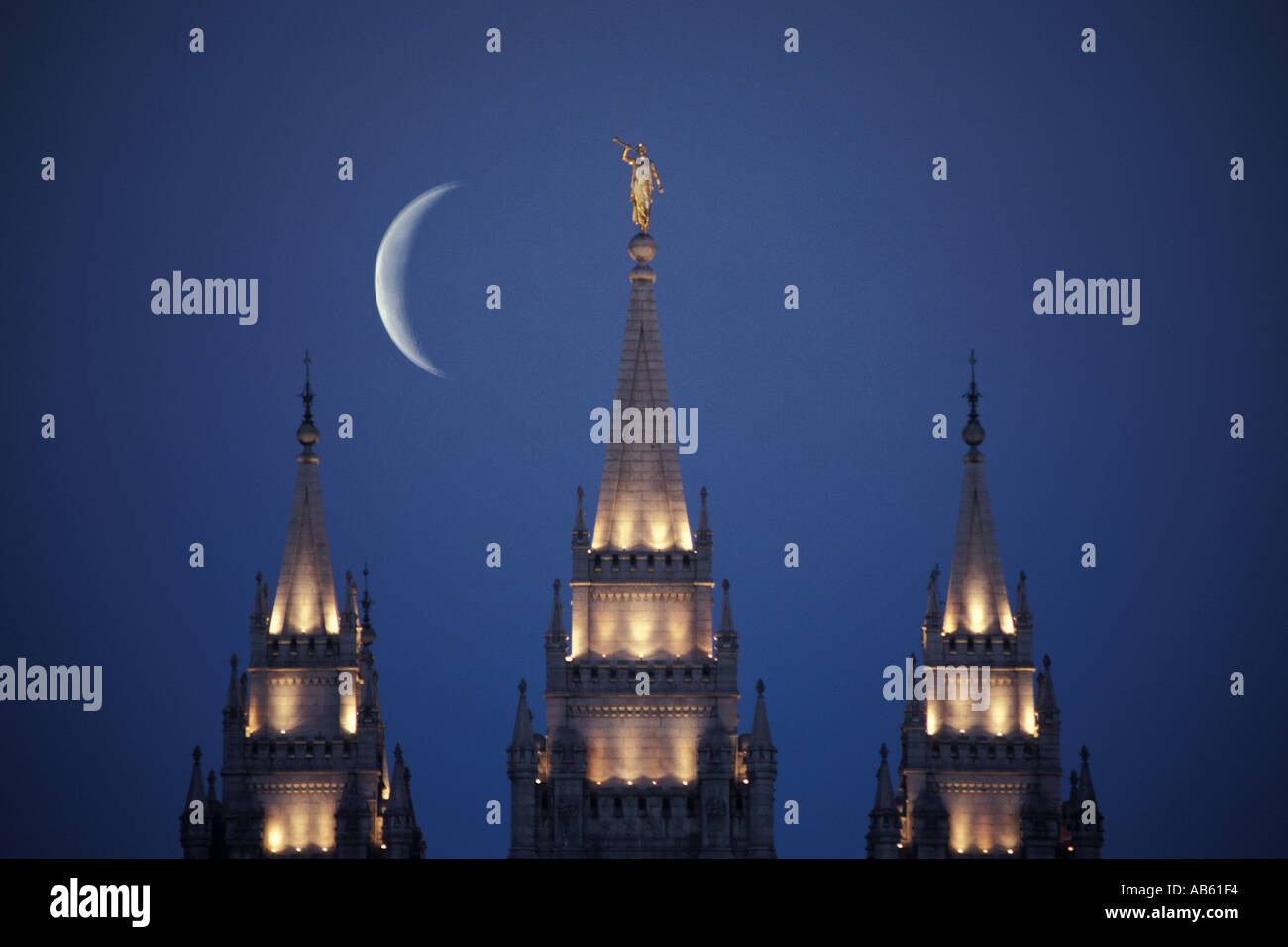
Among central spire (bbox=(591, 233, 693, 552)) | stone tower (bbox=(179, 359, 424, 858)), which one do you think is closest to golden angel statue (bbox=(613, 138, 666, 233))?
central spire (bbox=(591, 233, 693, 552))

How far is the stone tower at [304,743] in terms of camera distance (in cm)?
11056

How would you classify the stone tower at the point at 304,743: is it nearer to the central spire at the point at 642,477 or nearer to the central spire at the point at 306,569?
the central spire at the point at 306,569

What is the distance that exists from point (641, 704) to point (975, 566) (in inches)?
528

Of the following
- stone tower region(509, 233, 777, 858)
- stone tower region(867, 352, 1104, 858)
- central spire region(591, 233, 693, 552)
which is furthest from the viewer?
central spire region(591, 233, 693, 552)

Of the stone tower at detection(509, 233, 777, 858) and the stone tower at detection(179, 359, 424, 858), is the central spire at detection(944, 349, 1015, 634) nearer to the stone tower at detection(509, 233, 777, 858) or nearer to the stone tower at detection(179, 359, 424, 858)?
the stone tower at detection(509, 233, 777, 858)

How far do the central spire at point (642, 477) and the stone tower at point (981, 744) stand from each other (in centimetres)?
976

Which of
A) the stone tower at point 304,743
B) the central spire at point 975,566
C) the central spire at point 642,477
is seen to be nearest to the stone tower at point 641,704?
the central spire at point 642,477

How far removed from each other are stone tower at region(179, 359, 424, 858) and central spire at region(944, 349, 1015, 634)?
2084 cm

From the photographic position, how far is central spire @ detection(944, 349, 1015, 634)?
11312cm

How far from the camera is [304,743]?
11238 cm

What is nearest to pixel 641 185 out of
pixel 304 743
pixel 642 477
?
pixel 642 477

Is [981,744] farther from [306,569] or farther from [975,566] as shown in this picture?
[306,569]

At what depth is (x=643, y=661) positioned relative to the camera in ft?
364
